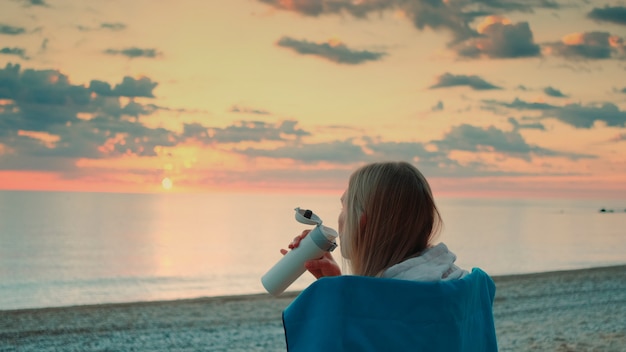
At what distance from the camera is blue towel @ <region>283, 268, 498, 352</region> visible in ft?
6.14

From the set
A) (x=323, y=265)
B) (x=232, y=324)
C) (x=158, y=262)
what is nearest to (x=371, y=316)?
(x=323, y=265)

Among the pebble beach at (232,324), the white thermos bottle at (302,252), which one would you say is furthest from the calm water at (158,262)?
the white thermos bottle at (302,252)

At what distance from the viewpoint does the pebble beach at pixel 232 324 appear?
995 centimetres

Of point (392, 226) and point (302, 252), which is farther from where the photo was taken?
point (302, 252)

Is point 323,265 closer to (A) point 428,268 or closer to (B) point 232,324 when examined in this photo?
(A) point 428,268

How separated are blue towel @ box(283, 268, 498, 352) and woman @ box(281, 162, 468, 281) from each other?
97mm

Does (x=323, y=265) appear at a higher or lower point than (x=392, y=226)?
lower

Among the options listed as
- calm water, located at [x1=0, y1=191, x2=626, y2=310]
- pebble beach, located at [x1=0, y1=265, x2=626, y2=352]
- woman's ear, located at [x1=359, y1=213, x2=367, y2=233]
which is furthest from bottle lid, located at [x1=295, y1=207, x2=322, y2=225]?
calm water, located at [x1=0, y1=191, x2=626, y2=310]

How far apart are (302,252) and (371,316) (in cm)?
52

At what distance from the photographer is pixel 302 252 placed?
7.79 ft

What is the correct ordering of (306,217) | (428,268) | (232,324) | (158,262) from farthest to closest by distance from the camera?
(158,262), (232,324), (306,217), (428,268)

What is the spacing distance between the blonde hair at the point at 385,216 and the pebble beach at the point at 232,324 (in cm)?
765

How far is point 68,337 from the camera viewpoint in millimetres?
10844

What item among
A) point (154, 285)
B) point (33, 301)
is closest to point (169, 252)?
point (154, 285)
